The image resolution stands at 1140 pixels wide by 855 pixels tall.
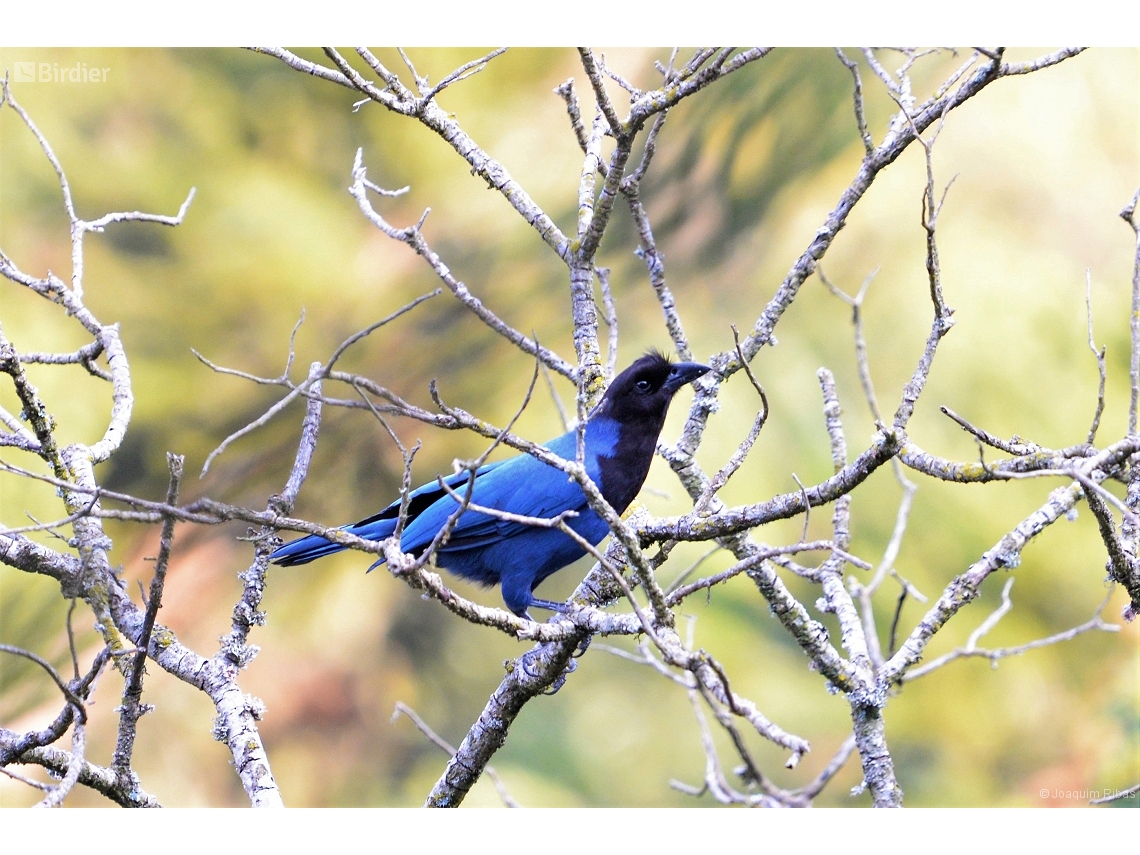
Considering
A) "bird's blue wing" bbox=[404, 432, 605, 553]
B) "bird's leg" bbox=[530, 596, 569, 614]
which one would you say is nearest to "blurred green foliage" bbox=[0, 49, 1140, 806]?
"bird's blue wing" bbox=[404, 432, 605, 553]

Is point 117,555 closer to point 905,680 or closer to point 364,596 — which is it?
point 364,596

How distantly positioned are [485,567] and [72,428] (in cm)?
178

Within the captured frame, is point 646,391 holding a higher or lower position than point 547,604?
higher

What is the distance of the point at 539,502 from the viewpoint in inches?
104

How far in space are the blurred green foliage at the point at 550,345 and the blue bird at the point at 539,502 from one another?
3.10 feet

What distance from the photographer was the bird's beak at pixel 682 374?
2.55m

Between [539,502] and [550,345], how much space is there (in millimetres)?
1214

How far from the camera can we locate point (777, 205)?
12.4ft

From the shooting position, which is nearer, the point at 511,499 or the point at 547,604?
the point at 547,604

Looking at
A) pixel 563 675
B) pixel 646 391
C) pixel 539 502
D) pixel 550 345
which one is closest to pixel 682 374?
pixel 646 391

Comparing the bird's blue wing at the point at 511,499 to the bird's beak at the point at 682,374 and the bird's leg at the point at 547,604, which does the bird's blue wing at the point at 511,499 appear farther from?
the bird's beak at the point at 682,374

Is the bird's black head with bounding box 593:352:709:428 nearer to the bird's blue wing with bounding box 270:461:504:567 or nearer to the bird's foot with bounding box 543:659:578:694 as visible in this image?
the bird's blue wing with bounding box 270:461:504:567

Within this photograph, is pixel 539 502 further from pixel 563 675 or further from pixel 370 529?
pixel 563 675

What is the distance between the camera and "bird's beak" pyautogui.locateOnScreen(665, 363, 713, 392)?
8.37 ft
